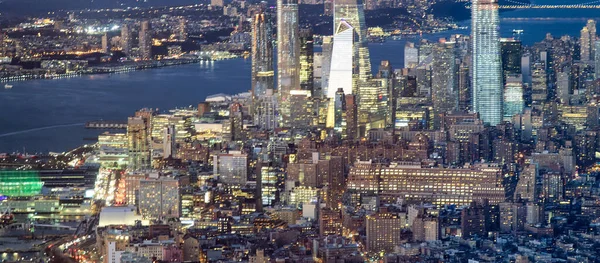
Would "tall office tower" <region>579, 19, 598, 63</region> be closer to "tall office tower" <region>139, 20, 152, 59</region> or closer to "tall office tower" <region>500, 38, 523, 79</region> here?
"tall office tower" <region>500, 38, 523, 79</region>

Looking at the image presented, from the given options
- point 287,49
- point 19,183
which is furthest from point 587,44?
Result: point 19,183

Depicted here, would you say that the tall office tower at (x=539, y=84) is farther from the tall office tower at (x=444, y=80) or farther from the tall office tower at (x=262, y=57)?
the tall office tower at (x=262, y=57)

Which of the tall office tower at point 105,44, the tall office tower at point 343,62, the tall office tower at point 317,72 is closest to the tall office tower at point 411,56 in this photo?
the tall office tower at point 317,72

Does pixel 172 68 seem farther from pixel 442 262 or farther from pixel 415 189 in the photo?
pixel 442 262

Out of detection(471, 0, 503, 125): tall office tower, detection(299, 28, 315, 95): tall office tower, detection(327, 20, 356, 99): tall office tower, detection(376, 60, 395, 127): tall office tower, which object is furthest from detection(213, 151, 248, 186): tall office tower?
detection(471, 0, 503, 125): tall office tower

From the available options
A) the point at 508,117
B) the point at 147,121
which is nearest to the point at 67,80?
the point at 508,117

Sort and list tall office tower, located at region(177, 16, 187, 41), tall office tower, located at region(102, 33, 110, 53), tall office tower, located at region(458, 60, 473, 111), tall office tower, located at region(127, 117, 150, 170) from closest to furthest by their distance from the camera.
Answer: tall office tower, located at region(127, 117, 150, 170), tall office tower, located at region(458, 60, 473, 111), tall office tower, located at region(102, 33, 110, 53), tall office tower, located at region(177, 16, 187, 41)
